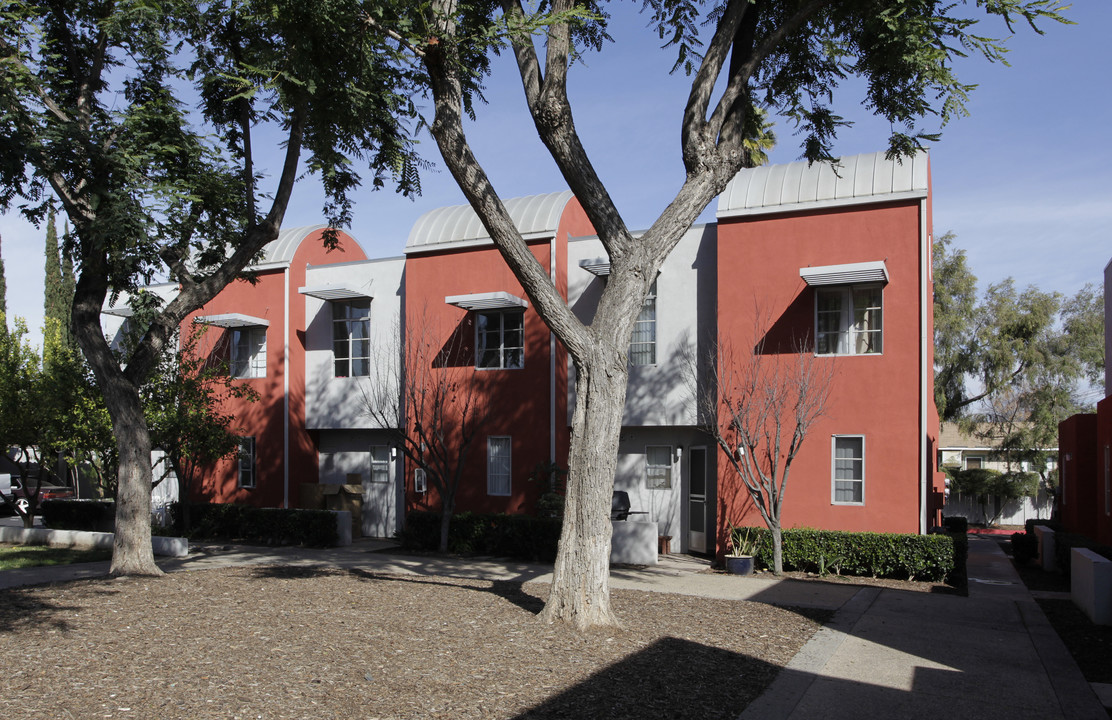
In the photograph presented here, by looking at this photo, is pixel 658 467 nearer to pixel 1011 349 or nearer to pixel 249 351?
pixel 249 351

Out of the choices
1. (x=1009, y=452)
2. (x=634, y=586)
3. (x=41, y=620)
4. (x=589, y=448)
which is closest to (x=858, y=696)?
(x=589, y=448)

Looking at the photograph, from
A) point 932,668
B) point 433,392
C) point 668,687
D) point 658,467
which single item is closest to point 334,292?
point 433,392

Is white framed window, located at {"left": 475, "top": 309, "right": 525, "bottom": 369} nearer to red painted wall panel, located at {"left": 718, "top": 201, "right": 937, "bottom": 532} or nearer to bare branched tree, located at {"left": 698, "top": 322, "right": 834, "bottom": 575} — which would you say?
bare branched tree, located at {"left": 698, "top": 322, "right": 834, "bottom": 575}

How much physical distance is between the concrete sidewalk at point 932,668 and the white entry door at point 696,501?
541 centimetres

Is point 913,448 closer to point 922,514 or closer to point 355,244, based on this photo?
point 922,514

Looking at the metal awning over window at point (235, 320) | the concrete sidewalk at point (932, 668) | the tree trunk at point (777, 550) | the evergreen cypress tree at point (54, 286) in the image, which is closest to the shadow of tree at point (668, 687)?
the concrete sidewalk at point (932, 668)

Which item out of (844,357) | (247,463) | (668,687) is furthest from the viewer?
(247,463)

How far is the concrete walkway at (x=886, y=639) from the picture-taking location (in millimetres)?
6721

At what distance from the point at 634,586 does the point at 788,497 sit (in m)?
4.02

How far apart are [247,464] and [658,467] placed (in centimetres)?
995

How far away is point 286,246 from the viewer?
20531 mm

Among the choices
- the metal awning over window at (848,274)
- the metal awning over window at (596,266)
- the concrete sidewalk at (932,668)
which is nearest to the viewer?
the concrete sidewalk at (932,668)

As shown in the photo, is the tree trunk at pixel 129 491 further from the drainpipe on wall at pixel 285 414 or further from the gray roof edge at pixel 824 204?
the gray roof edge at pixel 824 204

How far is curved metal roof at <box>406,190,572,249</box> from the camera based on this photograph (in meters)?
17.5
